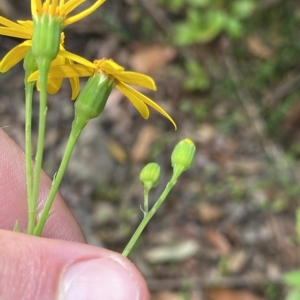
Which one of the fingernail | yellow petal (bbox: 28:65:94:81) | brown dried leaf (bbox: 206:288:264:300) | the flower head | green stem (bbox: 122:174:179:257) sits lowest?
brown dried leaf (bbox: 206:288:264:300)

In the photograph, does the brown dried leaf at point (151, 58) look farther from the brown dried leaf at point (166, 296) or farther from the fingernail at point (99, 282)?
the fingernail at point (99, 282)

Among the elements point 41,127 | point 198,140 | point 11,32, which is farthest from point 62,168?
point 198,140

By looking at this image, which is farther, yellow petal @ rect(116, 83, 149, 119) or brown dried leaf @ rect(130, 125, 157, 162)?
brown dried leaf @ rect(130, 125, 157, 162)

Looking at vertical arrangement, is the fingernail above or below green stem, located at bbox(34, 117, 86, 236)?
below

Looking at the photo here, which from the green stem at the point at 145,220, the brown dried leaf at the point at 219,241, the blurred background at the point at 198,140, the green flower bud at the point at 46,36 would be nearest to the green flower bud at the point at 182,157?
the green stem at the point at 145,220

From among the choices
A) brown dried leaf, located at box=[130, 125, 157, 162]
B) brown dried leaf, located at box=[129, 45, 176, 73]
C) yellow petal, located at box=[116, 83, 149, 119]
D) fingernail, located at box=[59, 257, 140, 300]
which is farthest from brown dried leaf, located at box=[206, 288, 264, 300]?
yellow petal, located at box=[116, 83, 149, 119]

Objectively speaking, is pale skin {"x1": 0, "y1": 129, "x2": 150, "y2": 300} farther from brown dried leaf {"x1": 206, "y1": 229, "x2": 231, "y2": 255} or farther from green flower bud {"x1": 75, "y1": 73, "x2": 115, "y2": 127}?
brown dried leaf {"x1": 206, "y1": 229, "x2": 231, "y2": 255}
